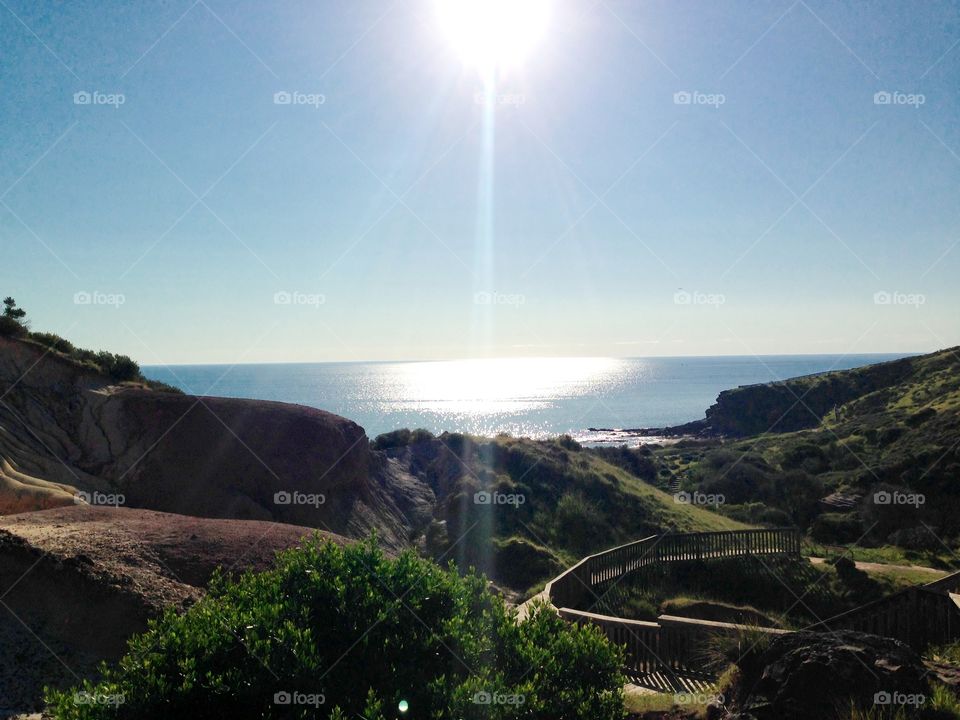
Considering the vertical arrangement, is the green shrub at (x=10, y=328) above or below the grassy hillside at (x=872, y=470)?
above

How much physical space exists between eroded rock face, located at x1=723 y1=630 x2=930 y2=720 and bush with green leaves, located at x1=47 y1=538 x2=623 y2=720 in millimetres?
1565

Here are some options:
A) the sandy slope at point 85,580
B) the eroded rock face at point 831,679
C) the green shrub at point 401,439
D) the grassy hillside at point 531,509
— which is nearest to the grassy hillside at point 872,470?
the grassy hillside at point 531,509

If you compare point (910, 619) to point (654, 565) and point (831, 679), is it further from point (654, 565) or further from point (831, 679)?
point (654, 565)

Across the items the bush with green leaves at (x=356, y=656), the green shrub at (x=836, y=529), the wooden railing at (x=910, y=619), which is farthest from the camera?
the green shrub at (x=836, y=529)

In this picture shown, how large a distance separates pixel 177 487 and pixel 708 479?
99.8ft

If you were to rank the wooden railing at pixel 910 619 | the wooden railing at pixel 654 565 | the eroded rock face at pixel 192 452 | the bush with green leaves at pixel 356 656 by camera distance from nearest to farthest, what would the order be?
the bush with green leaves at pixel 356 656
the wooden railing at pixel 910 619
the wooden railing at pixel 654 565
the eroded rock face at pixel 192 452

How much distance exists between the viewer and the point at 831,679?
260 inches

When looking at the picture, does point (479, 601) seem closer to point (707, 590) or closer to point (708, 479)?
point (707, 590)

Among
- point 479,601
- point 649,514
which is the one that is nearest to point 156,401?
point 649,514

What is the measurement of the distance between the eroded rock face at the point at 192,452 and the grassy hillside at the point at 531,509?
2.73 m

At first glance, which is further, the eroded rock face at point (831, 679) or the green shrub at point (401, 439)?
the green shrub at point (401, 439)

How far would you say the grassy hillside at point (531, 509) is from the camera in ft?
77.7

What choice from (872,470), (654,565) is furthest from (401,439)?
(872,470)

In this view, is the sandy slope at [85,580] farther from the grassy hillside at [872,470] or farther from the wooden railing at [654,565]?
the grassy hillside at [872,470]
